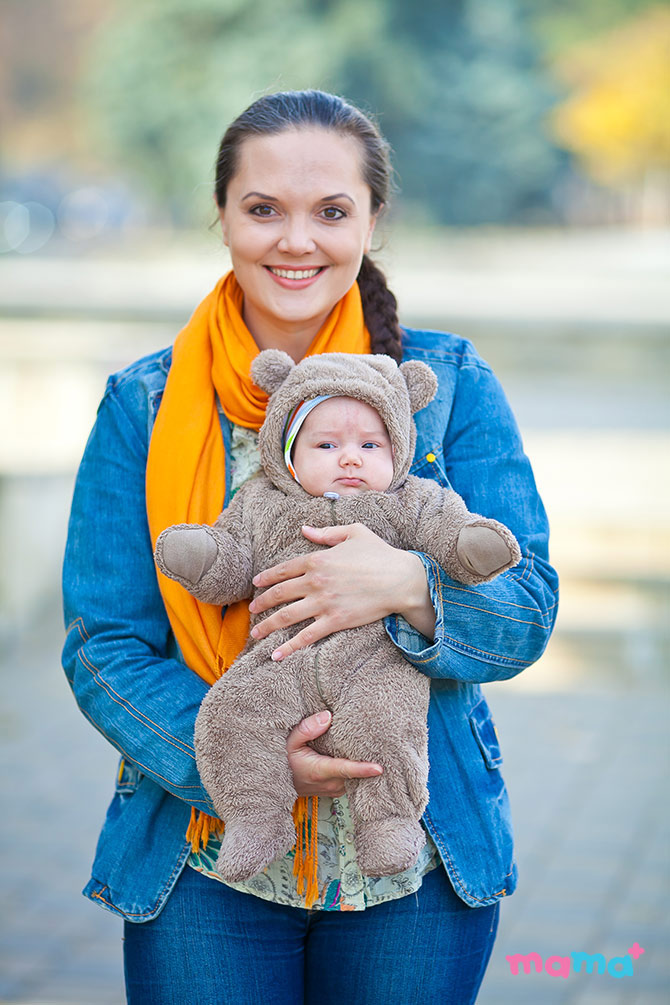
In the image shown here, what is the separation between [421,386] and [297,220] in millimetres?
374

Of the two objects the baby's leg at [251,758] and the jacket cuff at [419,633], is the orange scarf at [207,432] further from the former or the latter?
the jacket cuff at [419,633]

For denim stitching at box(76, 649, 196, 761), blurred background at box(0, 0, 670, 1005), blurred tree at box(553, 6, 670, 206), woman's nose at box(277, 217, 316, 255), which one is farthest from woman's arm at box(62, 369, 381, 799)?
blurred tree at box(553, 6, 670, 206)

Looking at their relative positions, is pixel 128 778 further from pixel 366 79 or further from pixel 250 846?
pixel 366 79

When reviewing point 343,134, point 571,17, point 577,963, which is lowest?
point 577,963

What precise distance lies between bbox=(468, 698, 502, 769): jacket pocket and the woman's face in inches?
30.8

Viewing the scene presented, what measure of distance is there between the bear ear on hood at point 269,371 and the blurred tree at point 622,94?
36186 mm

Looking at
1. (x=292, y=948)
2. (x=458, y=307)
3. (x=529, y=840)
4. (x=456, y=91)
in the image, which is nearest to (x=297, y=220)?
(x=292, y=948)

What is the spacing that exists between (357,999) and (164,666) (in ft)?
2.14

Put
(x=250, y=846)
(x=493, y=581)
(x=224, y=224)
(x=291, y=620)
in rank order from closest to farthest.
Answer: (x=250, y=846)
(x=291, y=620)
(x=493, y=581)
(x=224, y=224)

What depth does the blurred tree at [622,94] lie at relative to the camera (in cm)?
3538

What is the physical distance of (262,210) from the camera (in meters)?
2.13

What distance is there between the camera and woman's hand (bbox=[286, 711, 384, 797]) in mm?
1809

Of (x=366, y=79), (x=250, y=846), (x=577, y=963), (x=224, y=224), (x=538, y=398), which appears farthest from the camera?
(x=366, y=79)

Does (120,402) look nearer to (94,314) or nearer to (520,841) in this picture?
(520,841)
